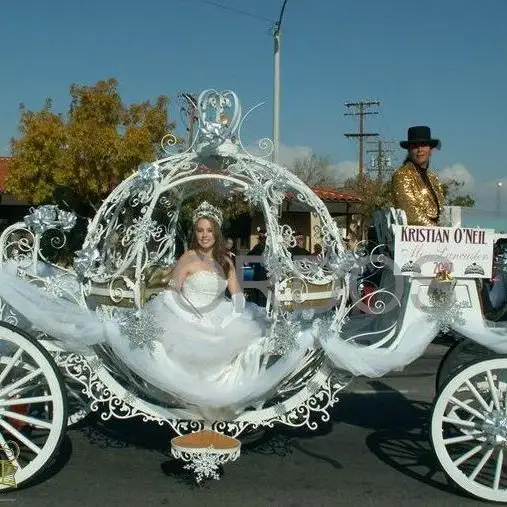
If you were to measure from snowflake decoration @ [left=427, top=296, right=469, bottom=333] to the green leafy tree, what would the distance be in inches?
483

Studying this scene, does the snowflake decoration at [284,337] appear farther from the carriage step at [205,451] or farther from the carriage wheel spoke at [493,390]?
the carriage wheel spoke at [493,390]

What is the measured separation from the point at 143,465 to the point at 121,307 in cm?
104

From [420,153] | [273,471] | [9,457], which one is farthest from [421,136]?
[9,457]

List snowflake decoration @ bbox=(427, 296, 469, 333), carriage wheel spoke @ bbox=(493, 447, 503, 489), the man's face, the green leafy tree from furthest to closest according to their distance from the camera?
1. the green leafy tree
2. the man's face
3. snowflake decoration @ bbox=(427, 296, 469, 333)
4. carriage wheel spoke @ bbox=(493, 447, 503, 489)

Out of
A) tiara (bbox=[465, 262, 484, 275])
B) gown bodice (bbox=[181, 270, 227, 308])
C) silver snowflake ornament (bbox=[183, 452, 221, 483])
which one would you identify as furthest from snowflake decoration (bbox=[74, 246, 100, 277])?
tiara (bbox=[465, 262, 484, 275])

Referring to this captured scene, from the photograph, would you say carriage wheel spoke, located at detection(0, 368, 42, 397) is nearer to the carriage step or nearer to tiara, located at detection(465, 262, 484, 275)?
the carriage step

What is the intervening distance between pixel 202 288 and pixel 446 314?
1.56m

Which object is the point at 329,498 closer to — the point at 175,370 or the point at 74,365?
the point at 175,370

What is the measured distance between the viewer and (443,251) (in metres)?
4.39

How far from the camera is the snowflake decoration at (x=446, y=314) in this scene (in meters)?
4.29

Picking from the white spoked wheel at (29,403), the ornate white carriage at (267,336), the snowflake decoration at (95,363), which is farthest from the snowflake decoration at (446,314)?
the white spoked wheel at (29,403)

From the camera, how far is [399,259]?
14.3ft

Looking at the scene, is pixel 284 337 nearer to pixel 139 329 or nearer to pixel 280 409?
pixel 280 409

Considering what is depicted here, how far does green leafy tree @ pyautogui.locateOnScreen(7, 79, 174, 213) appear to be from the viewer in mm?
15938
